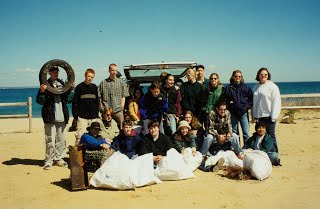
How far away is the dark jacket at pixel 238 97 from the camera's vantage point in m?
6.78

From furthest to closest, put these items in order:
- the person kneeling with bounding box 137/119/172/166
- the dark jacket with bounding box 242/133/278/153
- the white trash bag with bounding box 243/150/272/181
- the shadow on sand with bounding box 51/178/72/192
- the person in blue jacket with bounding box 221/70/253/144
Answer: the person in blue jacket with bounding box 221/70/253/144 → the dark jacket with bounding box 242/133/278/153 → the person kneeling with bounding box 137/119/172/166 → the white trash bag with bounding box 243/150/272/181 → the shadow on sand with bounding box 51/178/72/192

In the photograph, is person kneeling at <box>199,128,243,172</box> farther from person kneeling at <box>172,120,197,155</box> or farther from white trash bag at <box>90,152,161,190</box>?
white trash bag at <box>90,152,161,190</box>

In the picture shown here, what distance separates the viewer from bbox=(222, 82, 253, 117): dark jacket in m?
6.78

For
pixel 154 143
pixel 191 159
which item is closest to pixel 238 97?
pixel 191 159

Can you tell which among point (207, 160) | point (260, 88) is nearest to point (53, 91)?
point (207, 160)

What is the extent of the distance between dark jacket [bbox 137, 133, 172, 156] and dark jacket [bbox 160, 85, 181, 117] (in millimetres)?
963

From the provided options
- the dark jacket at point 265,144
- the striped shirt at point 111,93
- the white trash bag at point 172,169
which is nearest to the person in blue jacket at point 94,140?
the striped shirt at point 111,93

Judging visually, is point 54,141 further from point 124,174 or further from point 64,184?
point 124,174

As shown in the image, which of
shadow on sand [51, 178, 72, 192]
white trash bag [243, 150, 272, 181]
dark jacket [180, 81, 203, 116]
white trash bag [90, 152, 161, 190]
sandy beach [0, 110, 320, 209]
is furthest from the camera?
dark jacket [180, 81, 203, 116]

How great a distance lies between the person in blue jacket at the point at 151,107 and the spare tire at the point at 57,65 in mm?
1529

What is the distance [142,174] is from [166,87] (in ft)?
7.34

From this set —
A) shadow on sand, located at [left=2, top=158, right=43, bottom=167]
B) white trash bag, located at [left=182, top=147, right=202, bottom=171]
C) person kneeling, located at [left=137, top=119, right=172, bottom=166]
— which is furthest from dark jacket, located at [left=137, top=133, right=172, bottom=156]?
shadow on sand, located at [left=2, top=158, right=43, bottom=167]

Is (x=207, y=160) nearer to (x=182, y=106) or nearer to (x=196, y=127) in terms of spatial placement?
(x=196, y=127)

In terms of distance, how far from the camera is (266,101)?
648 cm
